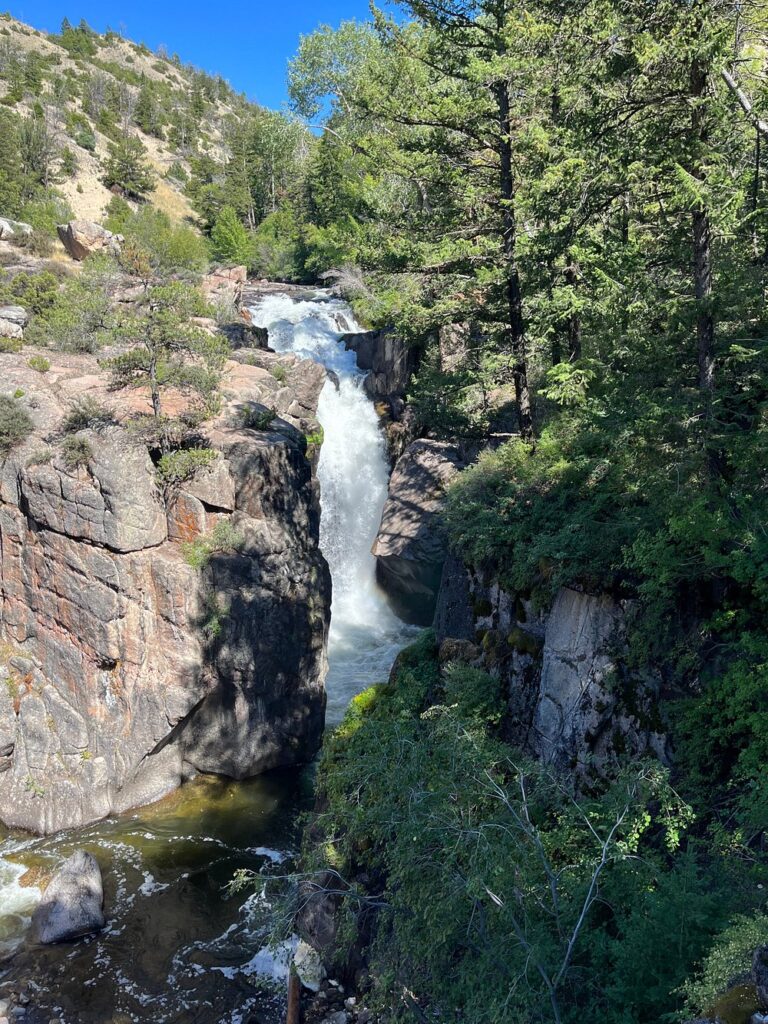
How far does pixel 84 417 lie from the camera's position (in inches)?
643

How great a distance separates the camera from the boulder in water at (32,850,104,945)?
484 inches

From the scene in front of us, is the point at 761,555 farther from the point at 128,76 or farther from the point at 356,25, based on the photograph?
the point at 128,76

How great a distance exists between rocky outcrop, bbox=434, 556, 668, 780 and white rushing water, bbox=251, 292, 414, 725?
10278 mm

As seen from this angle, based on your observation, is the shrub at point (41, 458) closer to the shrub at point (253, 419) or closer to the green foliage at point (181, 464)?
the green foliage at point (181, 464)

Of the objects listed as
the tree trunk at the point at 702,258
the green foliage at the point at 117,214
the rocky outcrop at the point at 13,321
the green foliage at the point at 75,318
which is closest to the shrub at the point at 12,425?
the green foliage at the point at 75,318

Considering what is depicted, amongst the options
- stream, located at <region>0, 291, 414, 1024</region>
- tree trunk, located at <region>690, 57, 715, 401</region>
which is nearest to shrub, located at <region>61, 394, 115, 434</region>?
stream, located at <region>0, 291, 414, 1024</region>

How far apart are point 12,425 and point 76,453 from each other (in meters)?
1.87

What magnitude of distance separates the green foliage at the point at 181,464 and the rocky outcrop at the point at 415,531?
27.2 feet

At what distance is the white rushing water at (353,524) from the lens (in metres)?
22.2

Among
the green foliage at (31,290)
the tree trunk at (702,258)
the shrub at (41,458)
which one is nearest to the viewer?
the tree trunk at (702,258)

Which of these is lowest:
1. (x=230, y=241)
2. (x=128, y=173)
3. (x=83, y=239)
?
(x=83, y=239)

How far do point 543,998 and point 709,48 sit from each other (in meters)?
9.52

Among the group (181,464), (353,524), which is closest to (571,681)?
(181,464)

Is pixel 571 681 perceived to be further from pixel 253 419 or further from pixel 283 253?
pixel 283 253
